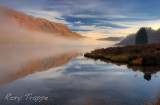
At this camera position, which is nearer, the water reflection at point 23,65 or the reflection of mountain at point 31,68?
the reflection of mountain at point 31,68

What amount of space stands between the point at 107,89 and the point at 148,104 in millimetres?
4737

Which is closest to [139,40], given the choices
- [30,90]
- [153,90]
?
[153,90]

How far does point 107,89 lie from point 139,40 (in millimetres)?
85821

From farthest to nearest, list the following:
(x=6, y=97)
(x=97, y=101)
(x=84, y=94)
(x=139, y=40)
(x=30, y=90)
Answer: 1. (x=139, y=40)
2. (x=30, y=90)
3. (x=84, y=94)
4. (x=6, y=97)
5. (x=97, y=101)

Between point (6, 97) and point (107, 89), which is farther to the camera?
point (107, 89)

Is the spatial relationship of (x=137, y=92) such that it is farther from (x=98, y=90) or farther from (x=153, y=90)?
(x=98, y=90)

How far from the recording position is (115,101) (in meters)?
11.7

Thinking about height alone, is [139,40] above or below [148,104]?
above

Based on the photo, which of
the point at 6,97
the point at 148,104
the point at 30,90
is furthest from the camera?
the point at 30,90

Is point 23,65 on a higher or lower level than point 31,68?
higher

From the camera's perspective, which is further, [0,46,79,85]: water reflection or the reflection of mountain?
[0,46,79,85]: water reflection

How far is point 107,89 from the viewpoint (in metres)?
14.9

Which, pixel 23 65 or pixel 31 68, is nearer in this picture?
pixel 31 68

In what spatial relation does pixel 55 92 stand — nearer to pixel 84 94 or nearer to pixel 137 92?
pixel 84 94
